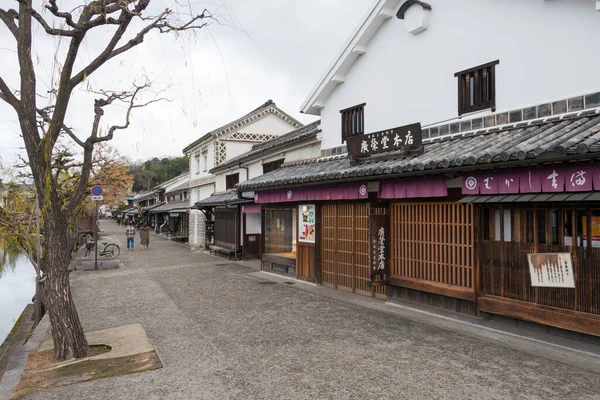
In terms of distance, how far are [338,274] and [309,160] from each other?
5.01 m

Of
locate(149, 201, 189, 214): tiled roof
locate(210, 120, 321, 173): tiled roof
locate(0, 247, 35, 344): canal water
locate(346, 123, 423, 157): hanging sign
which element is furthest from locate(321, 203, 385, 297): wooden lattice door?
locate(149, 201, 189, 214): tiled roof

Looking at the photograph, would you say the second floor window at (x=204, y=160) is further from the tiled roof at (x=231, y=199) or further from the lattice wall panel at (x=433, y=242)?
the lattice wall panel at (x=433, y=242)

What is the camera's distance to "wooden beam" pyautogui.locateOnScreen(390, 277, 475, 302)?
332 inches

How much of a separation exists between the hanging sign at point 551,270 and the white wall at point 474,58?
3.08 m

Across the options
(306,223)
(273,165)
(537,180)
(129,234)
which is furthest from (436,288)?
(129,234)

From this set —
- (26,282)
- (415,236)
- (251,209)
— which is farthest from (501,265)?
(26,282)

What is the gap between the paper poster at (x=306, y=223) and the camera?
536 inches

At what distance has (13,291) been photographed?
71.4 feet

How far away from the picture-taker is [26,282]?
2406 cm

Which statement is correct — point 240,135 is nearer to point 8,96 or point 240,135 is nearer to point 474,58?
point 474,58

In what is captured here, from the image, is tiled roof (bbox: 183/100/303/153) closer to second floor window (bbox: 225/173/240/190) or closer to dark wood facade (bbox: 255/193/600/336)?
second floor window (bbox: 225/173/240/190)

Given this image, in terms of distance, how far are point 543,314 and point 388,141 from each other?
523 centimetres

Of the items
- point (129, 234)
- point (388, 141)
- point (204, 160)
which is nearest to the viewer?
point (388, 141)

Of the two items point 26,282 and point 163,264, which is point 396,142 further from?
point 26,282
